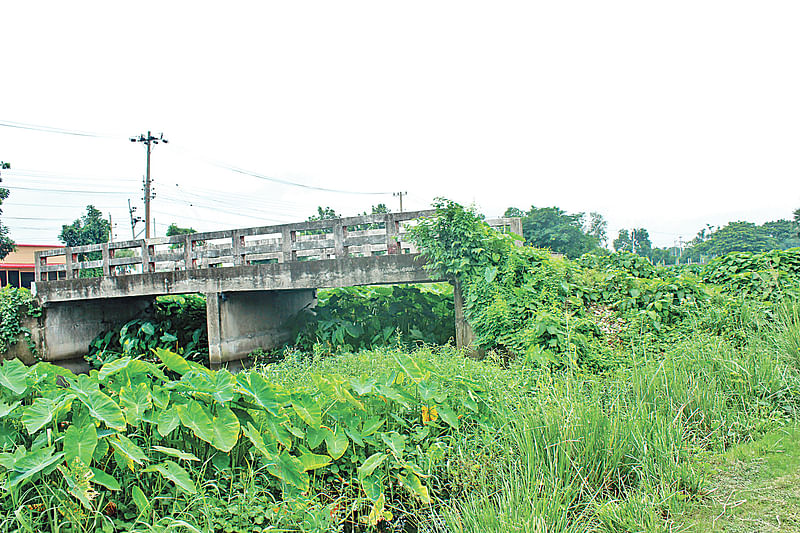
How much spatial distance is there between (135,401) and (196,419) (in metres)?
0.47

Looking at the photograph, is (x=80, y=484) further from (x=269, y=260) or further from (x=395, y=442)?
(x=269, y=260)

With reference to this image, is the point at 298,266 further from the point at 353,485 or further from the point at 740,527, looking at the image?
the point at 740,527

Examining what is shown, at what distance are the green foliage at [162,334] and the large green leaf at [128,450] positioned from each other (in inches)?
409

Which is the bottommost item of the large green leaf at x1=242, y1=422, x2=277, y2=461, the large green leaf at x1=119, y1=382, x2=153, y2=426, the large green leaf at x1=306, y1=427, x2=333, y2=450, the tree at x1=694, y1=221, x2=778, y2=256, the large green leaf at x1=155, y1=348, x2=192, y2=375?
the large green leaf at x1=306, y1=427, x2=333, y2=450

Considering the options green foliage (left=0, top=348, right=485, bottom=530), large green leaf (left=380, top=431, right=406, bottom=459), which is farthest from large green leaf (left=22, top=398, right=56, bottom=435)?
large green leaf (left=380, top=431, right=406, bottom=459)

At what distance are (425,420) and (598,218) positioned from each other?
80.8 meters

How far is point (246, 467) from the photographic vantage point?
12.8 ft

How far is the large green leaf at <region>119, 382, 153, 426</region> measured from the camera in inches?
143

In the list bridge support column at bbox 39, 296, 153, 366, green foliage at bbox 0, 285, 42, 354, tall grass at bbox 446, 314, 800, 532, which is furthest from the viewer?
bridge support column at bbox 39, 296, 153, 366

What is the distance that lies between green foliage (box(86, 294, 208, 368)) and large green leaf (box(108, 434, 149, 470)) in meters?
10.4

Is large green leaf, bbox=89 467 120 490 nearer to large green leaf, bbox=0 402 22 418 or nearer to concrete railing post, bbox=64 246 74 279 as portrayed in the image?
large green leaf, bbox=0 402 22 418

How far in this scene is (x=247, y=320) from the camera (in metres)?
12.5

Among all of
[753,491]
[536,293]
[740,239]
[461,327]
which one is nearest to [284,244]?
[461,327]

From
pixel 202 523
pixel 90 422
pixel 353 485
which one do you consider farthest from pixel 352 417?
pixel 90 422
